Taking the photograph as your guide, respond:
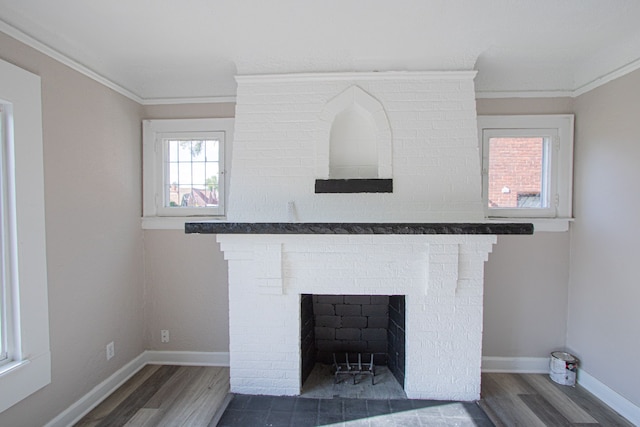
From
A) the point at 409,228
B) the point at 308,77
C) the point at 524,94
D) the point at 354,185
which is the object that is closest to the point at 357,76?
the point at 308,77

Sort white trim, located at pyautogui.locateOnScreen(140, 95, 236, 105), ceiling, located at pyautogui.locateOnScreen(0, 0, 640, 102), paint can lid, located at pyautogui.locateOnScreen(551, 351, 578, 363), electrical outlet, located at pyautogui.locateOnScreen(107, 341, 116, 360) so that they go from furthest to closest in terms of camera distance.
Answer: white trim, located at pyautogui.locateOnScreen(140, 95, 236, 105)
paint can lid, located at pyautogui.locateOnScreen(551, 351, 578, 363)
electrical outlet, located at pyautogui.locateOnScreen(107, 341, 116, 360)
ceiling, located at pyautogui.locateOnScreen(0, 0, 640, 102)

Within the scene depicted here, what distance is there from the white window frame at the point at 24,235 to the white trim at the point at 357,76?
124 cm

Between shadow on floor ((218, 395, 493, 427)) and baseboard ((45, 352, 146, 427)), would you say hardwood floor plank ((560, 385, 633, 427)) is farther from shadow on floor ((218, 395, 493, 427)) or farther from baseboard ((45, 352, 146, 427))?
baseboard ((45, 352, 146, 427))

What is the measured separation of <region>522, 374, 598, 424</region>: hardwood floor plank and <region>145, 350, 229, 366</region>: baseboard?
245cm

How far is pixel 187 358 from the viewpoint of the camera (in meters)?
2.79

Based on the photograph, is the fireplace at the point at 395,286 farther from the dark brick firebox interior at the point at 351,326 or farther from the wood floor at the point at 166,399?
the wood floor at the point at 166,399

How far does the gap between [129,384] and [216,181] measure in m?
1.71

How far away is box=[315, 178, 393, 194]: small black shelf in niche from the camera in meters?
2.27

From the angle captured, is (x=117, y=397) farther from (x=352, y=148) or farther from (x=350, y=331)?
(x=352, y=148)

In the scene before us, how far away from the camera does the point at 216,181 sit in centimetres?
281

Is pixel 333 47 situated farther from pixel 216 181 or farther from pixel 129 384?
pixel 129 384

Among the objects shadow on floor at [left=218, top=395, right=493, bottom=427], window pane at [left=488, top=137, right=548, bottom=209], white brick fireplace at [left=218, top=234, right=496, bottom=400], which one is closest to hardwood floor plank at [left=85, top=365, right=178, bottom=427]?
shadow on floor at [left=218, top=395, right=493, bottom=427]

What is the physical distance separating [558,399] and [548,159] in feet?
5.88

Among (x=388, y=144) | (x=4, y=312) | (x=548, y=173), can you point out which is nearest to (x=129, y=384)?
(x=4, y=312)
